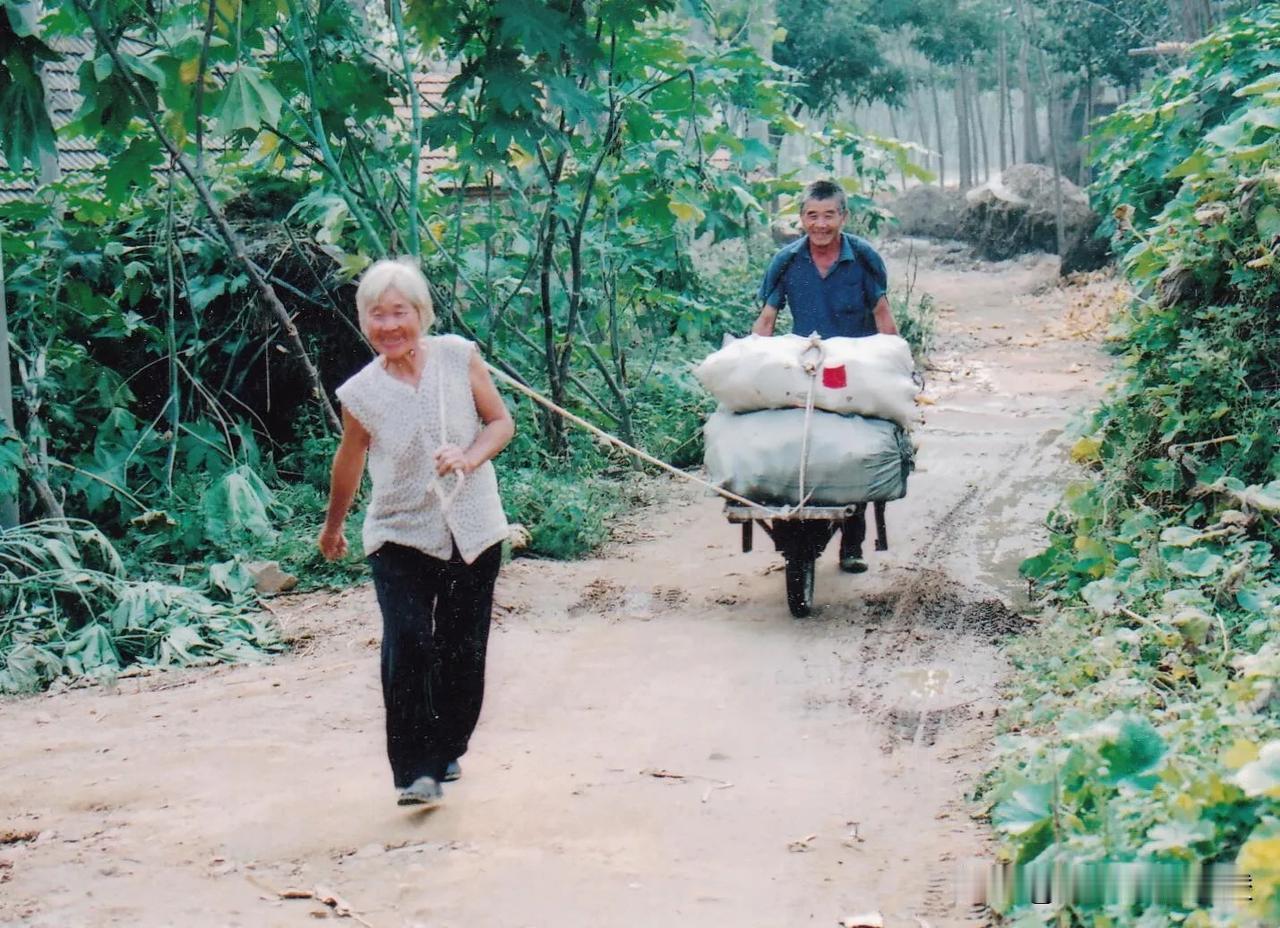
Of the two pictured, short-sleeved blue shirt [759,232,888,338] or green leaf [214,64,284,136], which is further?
short-sleeved blue shirt [759,232,888,338]

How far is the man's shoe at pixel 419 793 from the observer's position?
4.22 meters

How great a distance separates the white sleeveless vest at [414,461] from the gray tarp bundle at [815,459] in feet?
7.36

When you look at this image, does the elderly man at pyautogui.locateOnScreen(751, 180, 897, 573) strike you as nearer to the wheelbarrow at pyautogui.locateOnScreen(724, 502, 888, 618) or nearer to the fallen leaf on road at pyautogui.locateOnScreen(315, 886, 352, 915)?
the wheelbarrow at pyautogui.locateOnScreen(724, 502, 888, 618)

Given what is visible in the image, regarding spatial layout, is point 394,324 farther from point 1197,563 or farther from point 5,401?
point 5,401

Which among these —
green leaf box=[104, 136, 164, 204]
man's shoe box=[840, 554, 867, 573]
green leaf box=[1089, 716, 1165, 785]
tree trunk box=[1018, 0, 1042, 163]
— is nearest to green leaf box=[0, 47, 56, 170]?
green leaf box=[104, 136, 164, 204]

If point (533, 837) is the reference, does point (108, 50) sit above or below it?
above

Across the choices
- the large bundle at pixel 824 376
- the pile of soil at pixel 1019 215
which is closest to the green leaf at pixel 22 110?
the large bundle at pixel 824 376

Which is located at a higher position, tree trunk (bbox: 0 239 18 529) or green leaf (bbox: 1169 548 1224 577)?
tree trunk (bbox: 0 239 18 529)

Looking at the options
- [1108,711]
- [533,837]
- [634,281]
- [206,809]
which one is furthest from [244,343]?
[1108,711]

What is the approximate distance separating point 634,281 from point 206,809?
7034 mm

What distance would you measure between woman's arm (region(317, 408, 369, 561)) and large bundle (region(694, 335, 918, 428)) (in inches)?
95.4

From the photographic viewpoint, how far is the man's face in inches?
257

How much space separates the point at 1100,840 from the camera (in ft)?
10.1

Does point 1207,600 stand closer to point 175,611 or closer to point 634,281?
point 175,611
